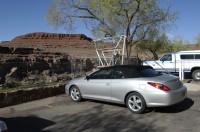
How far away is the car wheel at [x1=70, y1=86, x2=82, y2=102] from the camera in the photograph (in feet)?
35.5

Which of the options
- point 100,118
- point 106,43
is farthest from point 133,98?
point 106,43

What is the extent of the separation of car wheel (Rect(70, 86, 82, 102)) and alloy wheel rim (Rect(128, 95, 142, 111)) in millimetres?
2398

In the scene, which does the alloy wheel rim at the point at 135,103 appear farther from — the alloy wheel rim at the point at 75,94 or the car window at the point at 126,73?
the alloy wheel rim at the point at 75,94

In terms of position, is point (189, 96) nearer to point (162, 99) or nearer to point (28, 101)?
point (162, 99)

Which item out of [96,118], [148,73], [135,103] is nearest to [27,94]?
[96,118]

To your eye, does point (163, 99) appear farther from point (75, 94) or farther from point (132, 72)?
point (75, 94)

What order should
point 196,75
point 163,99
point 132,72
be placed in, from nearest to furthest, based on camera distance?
point 163,99
point 132,72
point 196,75

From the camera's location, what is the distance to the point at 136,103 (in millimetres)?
8852

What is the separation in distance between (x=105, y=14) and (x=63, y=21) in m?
3.35

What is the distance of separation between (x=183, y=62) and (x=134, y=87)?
33.4 feet

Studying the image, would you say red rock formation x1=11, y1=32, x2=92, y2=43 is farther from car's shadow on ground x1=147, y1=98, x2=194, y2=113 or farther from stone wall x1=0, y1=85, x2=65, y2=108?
car's shadow on ground x1=147, y1=98, x2=194, y2=113

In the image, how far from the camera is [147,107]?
8.91m

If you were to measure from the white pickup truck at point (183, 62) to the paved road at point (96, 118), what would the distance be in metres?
8.15

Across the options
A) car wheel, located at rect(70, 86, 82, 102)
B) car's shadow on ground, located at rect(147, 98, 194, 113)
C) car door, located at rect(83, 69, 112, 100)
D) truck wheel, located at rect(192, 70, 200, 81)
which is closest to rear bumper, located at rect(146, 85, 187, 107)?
car's shadow on ground, located at rect(147, 98, 194, 113)
